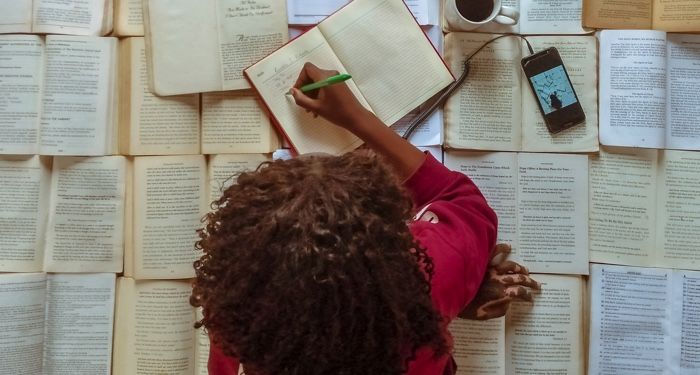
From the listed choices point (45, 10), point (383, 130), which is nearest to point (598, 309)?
point (383, 130)

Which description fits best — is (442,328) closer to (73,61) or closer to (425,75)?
(425,75)

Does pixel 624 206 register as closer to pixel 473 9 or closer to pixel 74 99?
pixel 473 9

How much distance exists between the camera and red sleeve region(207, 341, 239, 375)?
0.66 metres

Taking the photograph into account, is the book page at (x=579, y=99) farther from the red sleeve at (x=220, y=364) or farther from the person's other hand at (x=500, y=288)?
the red sleeve at (x=220, y=364)

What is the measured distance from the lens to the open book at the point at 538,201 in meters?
0.90

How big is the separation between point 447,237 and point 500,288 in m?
0.21

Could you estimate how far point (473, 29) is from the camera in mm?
891

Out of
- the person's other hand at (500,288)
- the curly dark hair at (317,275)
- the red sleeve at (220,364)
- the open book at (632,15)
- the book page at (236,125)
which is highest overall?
the open book at (632,15)

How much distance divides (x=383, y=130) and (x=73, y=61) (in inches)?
20.2

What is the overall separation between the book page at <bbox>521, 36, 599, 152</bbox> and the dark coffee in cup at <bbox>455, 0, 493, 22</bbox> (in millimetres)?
106

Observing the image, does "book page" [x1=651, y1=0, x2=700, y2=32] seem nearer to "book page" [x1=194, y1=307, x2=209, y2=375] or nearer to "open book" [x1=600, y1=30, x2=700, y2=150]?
"open book" [x1=600, y1=30, x2=700, y2=150]

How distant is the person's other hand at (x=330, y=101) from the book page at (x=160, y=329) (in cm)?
35

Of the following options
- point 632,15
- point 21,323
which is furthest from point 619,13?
point 21,323

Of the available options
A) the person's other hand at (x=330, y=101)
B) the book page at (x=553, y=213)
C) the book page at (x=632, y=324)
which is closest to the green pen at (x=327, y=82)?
the person's other hand at (x=330, y=101)
